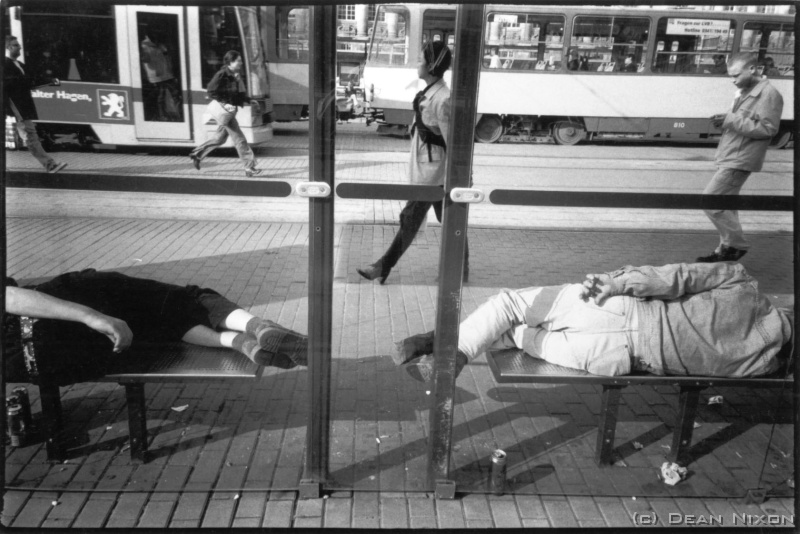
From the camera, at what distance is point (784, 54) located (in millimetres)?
2459

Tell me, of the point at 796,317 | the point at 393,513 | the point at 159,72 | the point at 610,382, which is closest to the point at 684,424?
the point at 610,382

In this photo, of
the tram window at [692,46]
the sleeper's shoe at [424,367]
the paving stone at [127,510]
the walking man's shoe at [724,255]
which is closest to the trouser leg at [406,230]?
the sleeper's shoe at [424,367]

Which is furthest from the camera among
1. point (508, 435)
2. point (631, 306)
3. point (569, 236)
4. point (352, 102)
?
point (569, 236)

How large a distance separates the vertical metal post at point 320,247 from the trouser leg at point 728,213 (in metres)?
1.54

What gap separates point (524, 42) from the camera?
2.68m

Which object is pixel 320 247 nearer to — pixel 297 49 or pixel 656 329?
pixel 297 49

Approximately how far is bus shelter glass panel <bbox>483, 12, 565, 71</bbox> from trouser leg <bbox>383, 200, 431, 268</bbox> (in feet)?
2.50

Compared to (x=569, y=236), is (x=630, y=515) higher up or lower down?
lower down

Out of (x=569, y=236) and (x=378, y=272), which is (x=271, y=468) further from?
(x=569, y=236)

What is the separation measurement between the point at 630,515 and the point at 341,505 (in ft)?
3.88

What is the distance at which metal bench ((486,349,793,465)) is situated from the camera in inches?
105

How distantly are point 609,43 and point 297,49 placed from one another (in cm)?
136

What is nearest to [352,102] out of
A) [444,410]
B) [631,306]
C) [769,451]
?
[444,410]

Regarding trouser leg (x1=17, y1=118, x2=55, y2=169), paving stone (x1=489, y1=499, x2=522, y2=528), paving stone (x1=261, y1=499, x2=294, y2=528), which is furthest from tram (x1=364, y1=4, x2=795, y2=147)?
paving stone (x1=261, y1=499, x2=294, y2=528)
